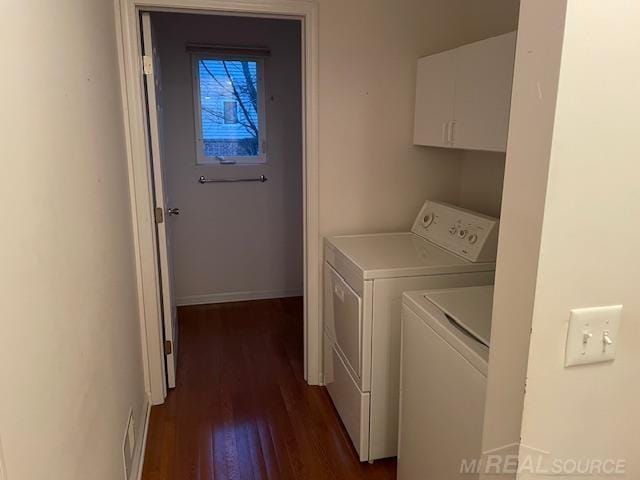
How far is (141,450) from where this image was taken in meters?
2.22

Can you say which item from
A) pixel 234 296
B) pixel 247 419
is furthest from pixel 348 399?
pixel 234 296

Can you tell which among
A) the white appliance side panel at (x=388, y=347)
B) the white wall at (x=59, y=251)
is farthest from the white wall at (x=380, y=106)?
the white wall at (x=59, y=251)

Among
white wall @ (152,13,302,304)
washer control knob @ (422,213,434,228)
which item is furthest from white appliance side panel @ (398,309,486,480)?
white wall @ (152,13,302,304)

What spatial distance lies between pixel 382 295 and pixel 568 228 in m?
1.22

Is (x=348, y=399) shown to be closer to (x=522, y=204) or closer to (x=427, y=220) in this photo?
(x=427, y=220)

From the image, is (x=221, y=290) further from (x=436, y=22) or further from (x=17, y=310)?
(x=17, y=310)

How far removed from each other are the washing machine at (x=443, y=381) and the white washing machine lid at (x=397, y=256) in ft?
0.85

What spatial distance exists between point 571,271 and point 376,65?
76.2 inches

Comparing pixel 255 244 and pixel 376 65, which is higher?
pixel 376 65

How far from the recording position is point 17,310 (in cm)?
87

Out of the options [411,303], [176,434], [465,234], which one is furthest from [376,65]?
[176,434]

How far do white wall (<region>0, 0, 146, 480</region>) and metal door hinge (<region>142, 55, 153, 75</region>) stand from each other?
356 mm

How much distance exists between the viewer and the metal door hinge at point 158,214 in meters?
2.53

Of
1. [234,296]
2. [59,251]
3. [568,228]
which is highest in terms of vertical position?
[568,228]
